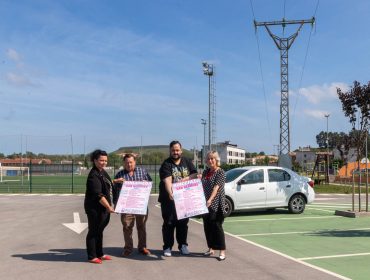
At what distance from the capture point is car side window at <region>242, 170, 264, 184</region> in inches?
→ 577

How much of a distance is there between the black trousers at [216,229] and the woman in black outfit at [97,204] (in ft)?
5.23

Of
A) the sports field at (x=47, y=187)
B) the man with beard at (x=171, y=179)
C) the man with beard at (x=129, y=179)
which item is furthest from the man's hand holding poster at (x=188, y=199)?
the sports field at (x=47, y=187)

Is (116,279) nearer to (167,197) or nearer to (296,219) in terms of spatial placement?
(167,197)

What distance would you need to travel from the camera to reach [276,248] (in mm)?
8930

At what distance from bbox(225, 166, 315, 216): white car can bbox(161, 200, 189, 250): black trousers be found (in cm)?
599

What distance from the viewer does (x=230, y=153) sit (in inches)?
5399

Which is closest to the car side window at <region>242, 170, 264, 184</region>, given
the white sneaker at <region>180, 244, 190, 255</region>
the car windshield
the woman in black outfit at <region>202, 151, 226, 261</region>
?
the car windshield

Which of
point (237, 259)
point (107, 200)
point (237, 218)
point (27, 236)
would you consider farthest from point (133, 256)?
point (237, 218)

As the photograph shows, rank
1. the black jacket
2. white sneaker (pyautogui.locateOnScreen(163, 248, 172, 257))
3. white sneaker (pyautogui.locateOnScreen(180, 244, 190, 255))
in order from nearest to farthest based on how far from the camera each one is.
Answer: the black jacket
white sneaker (pyautogui.locateOnScreen(163, 248, 172, 257))
white sneaker (pyautogui.locateOnScreen(180, 244, 190, 255))

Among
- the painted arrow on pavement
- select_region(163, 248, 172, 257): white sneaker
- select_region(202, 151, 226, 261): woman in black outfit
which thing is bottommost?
the painted arrow on pavement

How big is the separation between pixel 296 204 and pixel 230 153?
402 feet

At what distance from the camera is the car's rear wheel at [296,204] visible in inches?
588

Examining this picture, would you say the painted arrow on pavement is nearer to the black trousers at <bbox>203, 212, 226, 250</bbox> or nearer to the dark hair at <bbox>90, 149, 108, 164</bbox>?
the dark hair at <bbox>90, 149, 108, 164</bbox>

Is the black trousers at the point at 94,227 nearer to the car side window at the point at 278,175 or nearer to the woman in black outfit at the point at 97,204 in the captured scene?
the woman in black outfit at the point at 97,204
